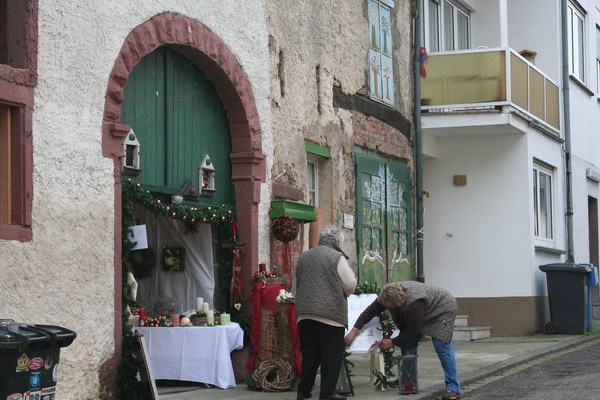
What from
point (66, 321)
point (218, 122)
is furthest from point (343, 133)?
point (66, 321)

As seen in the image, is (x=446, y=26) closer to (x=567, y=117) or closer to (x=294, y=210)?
(x=567, y=117)

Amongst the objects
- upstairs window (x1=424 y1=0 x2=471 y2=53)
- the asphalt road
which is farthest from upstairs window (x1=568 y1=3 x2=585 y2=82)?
the asphalt road

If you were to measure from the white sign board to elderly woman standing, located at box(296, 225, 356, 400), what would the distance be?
828 mm

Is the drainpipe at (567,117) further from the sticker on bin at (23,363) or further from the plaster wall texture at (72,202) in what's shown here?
the sticker on bin at (23,363)

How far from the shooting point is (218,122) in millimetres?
12461

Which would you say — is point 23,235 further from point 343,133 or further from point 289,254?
point 343,133

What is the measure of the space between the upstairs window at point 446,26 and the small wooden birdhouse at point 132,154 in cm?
882

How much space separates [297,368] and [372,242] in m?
4.79

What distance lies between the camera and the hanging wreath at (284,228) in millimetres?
12617

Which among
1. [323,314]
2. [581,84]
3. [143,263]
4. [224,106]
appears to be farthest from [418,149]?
[323,314]

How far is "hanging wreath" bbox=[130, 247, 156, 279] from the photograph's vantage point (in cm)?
1201

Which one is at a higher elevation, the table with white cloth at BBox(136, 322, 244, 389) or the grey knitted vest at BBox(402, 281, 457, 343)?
the grey knitted vest at BBox(402, 281, 457, 343)

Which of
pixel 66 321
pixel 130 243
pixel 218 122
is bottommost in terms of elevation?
pixel 66 321

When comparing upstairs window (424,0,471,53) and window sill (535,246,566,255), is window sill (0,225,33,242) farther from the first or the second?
window sill (535,246,566,255)
